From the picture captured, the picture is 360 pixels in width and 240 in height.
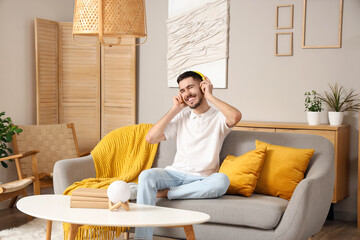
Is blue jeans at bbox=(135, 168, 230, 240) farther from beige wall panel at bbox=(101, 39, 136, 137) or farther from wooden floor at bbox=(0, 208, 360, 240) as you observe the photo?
beige wall panel at bbox=(101, 39, 136, 137)

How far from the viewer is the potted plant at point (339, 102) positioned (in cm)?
425

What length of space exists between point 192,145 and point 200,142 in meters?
0.06

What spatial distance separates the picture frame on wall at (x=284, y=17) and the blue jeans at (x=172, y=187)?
216 cm

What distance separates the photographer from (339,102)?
4.41m

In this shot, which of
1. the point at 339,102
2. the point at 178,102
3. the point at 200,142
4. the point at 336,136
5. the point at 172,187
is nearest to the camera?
the point at 172,187

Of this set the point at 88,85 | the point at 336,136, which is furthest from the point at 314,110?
the point at 88,85

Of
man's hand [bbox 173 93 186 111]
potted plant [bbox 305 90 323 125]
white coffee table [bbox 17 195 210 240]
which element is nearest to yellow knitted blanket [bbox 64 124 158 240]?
man's hand [bbox 173 93 186 111]

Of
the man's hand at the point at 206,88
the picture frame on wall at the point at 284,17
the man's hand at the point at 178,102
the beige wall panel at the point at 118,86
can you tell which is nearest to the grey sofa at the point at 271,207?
the man's hand at the point at 206,88

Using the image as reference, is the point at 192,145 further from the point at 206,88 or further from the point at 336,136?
the point at 336,136

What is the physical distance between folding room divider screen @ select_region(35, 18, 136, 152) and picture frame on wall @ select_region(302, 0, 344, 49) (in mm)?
1912

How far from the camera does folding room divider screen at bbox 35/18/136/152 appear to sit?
5328 mm

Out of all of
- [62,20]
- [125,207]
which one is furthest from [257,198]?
[62,20]

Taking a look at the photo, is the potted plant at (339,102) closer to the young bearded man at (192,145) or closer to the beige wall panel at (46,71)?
the young bearded man at (192,145)

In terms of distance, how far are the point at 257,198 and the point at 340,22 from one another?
213 centimetres
